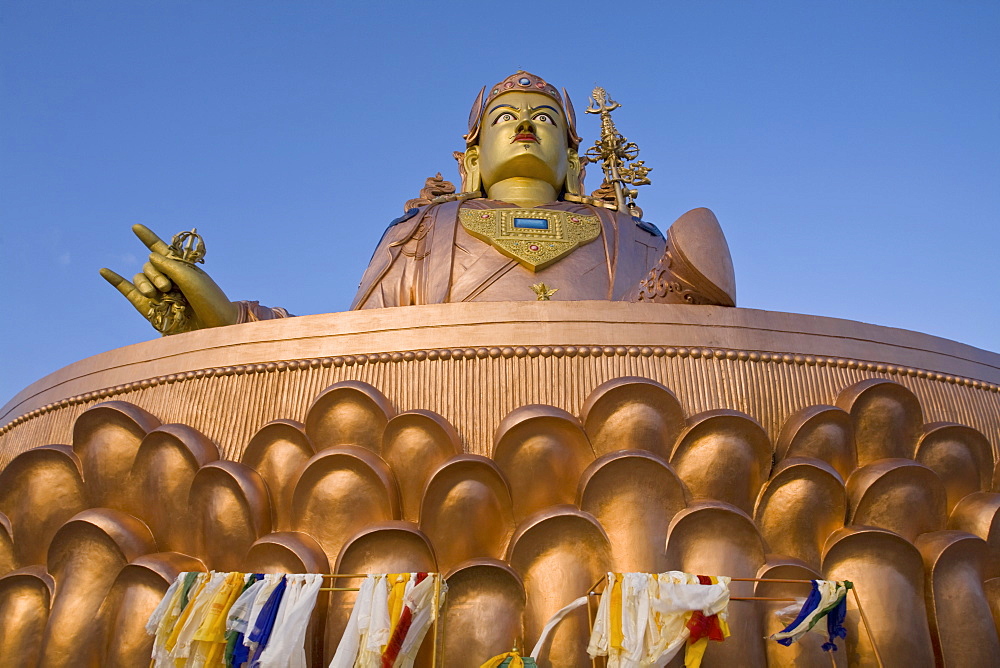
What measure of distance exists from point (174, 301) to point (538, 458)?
3032 mm

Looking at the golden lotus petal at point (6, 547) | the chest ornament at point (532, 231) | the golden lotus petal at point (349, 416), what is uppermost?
the chest ornament at point (532, 231)

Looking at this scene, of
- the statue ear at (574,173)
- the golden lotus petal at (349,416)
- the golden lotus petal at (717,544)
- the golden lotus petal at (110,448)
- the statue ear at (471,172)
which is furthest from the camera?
the statue ear at (574,173)

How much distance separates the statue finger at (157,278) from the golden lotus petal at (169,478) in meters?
1.73

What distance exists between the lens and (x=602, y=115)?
32.1 feet

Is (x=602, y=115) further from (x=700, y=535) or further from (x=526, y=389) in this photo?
(x=700, y=535)

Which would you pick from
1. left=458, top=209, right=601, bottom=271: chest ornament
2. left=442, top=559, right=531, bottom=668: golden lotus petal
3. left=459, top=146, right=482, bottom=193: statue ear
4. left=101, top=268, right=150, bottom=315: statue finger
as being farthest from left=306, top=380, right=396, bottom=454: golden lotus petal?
left=459, top=146, right=482, bottom=193: statue ear

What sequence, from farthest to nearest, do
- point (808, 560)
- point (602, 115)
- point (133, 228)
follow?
point (602, 115) < point (133, 228) < point (808, 560)

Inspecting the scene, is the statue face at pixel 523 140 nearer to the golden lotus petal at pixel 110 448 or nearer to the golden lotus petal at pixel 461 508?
the golden lotus petal at pixel 110 448

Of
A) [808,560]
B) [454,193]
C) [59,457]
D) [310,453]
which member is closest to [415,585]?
[310,453]

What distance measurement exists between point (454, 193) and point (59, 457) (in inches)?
190

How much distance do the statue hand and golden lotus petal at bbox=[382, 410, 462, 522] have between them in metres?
2.36

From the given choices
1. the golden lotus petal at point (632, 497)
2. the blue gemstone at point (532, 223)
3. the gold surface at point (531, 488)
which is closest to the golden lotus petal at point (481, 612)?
the gold surface at point (531, 488)

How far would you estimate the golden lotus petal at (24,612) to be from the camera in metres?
4.41

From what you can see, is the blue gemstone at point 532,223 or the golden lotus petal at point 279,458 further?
the blue gemstone at point 532,223
